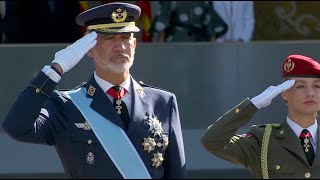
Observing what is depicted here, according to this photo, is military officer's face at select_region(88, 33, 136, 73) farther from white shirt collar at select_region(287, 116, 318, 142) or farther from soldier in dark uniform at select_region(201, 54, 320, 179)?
white shirt collar at select_region(287, 116, 318, 142)

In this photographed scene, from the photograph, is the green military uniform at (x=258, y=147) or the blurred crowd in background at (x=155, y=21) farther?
the blurred crowd in background at (x=155, y=21)

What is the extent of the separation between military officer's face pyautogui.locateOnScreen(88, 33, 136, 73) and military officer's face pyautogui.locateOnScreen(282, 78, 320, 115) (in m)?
0.74

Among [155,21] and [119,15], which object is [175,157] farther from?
[155,21]

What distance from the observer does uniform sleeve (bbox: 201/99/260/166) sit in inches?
188

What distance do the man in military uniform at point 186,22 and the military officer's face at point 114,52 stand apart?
3602mm

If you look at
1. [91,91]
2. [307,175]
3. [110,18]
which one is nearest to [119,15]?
[110,18]

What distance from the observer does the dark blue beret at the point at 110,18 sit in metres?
4.82

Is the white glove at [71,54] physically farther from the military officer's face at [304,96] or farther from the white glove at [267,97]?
the military officer's face at [304,96]

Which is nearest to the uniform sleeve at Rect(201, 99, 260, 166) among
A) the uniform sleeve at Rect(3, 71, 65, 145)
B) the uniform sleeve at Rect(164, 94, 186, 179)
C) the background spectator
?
the uniform sleeve at Rect(164, 94, 186, 179)

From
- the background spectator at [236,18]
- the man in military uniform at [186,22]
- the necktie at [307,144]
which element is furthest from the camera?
the background spectator at [236,18]

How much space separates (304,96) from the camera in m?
4.84

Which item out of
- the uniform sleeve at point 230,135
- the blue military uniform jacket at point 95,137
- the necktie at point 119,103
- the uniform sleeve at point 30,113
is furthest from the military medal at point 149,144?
the uniform sleeve at point 30,113

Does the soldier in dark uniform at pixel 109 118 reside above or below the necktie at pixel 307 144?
above

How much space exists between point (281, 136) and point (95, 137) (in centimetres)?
85
